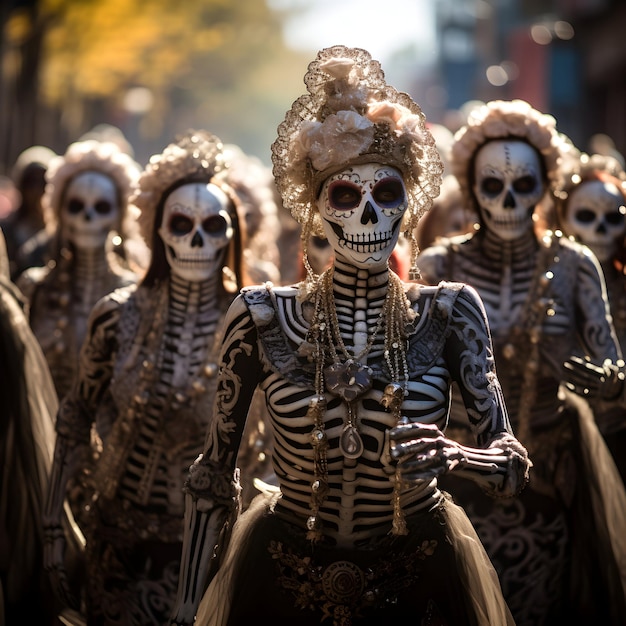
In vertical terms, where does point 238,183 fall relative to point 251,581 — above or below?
above

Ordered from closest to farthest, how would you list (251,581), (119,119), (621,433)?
1. (251,581)
2. (621,433)
3. (119,119)

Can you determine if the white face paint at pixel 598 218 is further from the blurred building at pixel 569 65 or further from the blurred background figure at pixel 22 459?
the blurred building at pixel 569 65

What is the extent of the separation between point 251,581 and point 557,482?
265 cm

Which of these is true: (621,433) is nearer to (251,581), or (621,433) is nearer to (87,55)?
(251,581)

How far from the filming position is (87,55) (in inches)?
1379

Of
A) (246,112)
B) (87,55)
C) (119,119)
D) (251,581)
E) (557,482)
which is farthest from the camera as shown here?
(246,112)

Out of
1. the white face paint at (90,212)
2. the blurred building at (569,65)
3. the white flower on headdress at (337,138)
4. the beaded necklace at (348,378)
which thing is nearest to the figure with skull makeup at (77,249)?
the white face paint at (90,212)

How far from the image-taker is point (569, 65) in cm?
3784

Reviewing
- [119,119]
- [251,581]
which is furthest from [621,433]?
[119,119]

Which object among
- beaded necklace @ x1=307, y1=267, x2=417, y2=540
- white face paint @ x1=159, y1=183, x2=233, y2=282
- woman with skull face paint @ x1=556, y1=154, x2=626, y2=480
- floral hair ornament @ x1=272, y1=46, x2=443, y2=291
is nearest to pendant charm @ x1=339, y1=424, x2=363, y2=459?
beaded necklace @ x1=307, y1=267, x2=417, y2=540

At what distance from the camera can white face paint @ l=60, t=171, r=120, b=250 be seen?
980 centimetres

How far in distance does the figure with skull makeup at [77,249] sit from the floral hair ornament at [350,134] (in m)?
4.00


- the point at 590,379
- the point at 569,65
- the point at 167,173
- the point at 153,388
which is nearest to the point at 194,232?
the point at 167,173

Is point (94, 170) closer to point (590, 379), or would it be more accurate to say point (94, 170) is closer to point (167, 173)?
point (167, 173)
